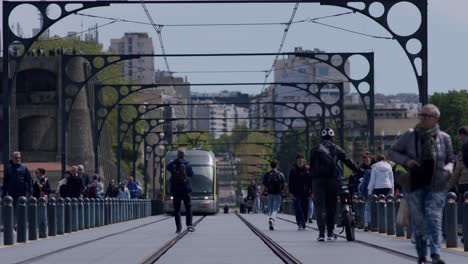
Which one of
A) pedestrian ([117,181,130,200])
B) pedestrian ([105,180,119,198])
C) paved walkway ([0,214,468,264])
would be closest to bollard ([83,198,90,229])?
paved walkway ([0,214,468,264])

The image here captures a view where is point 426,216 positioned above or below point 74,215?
above

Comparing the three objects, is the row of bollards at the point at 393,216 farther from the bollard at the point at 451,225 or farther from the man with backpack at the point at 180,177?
the man with backpack at the point at 180,177

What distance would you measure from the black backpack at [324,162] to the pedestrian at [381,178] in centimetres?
630

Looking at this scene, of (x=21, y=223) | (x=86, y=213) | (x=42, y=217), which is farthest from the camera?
(x=86, y=213)

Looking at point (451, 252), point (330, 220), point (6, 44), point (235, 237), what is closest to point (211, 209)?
Answer: point (6, 44)

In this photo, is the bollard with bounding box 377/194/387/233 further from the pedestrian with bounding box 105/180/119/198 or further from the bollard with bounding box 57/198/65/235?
the pedestrian with bounding box 105/180/119/198

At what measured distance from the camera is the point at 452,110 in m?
143

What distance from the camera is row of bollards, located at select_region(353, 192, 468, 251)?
24.2m

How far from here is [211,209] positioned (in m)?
71.8

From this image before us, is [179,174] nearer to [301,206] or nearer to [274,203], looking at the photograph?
[301,206]

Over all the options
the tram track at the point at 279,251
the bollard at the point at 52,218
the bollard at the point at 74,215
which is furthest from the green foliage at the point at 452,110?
the tram track at the point at 279,251

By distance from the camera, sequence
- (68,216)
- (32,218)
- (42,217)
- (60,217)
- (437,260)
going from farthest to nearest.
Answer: (68,216) → (60,217) → (42,217) → (32,218) → (437,260)

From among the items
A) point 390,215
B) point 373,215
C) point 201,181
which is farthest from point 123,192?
point 390,215

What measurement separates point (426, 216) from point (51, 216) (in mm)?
18645
